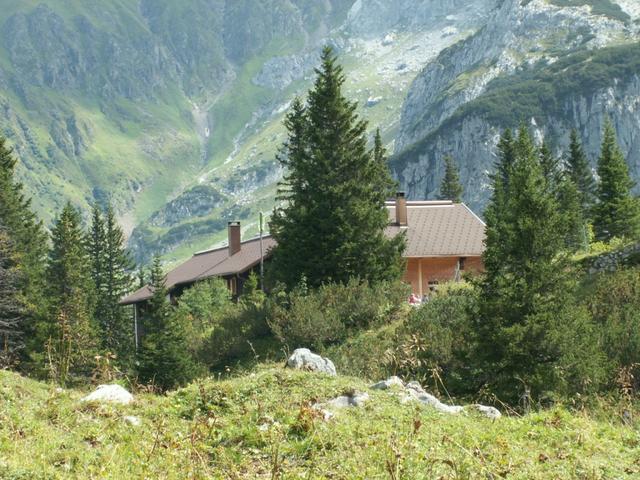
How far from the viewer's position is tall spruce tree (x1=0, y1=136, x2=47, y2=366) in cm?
A: 4581

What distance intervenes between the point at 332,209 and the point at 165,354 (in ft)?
35.3

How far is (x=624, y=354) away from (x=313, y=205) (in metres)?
19.7

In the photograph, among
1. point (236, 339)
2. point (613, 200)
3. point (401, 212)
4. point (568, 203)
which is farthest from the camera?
point (568, 203)

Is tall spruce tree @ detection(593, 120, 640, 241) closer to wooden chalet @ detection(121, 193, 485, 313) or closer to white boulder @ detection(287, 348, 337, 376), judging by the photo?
wooden chalet @ detection(121, 193, 485, 313)

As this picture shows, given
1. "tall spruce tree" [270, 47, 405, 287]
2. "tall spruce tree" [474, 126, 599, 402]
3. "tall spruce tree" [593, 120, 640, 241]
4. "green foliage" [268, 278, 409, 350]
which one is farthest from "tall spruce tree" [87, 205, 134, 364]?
"tall spruce tree" [474, 126, 599, 402]

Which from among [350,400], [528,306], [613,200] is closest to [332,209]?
[528,306]

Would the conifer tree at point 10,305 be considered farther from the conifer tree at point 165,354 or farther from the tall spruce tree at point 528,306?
the tall spruce tree at point 528,306

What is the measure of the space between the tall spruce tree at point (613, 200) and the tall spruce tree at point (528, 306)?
34.5 m

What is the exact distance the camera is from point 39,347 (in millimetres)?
44406

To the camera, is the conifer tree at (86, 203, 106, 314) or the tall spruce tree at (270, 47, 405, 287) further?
the conifer tree at (86, 203, 106, 314)

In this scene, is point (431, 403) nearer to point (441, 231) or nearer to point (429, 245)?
point (429, 245)

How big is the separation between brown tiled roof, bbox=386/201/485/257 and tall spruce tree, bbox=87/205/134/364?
25.5 metres

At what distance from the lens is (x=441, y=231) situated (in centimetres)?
5462

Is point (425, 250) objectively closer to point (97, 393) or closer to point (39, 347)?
point (39, 347)
